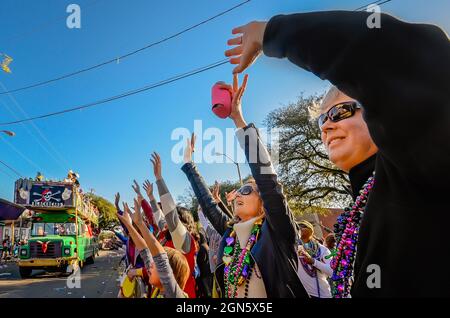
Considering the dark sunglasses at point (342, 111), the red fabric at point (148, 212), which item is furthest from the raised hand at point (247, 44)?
the red fabric at point (148, 212)

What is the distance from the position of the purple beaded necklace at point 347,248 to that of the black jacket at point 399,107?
1.38 feet

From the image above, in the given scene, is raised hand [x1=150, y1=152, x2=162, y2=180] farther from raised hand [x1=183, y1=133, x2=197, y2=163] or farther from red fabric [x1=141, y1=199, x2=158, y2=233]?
red fabric [x1=141, y1=199, x2=158, y2=233]

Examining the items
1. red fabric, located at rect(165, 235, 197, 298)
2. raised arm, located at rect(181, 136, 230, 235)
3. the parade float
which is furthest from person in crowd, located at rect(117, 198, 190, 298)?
the parade float

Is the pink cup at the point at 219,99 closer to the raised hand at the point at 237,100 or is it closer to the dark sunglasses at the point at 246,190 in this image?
the raised hand at the point at 237,100

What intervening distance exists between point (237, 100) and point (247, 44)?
2.98 feet

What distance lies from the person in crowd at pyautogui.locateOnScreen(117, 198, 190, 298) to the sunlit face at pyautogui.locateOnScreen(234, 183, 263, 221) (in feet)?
2.16

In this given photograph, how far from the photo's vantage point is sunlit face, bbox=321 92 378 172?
49.8 inches

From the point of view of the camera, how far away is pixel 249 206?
8.13 ft

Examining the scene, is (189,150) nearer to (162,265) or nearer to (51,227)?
(162,265)

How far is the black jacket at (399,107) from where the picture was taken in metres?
0.66

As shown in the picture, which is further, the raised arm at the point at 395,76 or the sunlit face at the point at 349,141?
the sunlit face at the point at 349,141

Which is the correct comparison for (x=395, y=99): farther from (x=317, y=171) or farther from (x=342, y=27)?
(x=317, y=171)

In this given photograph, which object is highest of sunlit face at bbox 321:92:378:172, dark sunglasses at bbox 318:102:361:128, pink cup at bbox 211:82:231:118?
pink cup at bbox 211:82:231:118

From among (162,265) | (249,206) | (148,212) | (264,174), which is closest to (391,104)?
(264,174)
